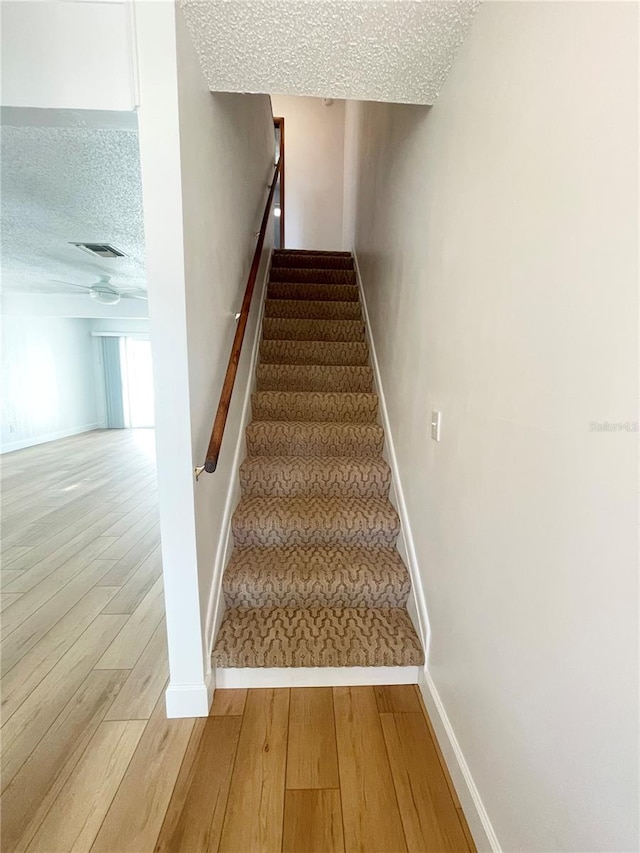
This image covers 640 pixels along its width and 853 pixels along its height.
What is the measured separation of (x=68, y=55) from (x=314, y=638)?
2.08m

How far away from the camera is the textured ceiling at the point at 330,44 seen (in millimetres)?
1061

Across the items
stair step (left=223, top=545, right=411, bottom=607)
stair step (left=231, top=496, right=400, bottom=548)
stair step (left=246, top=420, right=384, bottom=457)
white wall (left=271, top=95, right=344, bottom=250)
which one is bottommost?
stair step (left=223, top=545, right=411, bottom=607)

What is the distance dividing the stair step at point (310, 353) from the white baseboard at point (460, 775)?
6.45 ft

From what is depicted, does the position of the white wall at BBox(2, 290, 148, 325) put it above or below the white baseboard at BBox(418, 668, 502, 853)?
above

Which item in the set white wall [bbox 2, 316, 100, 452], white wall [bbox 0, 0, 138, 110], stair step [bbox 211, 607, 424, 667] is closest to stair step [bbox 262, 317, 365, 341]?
white wall [bbox 0, 0, 138, 110]

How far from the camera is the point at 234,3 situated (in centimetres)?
105

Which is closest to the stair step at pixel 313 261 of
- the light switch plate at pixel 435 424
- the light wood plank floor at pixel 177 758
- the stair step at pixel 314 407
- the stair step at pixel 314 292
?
the stair step at pixel 314 292

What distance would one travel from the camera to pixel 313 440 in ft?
7.31

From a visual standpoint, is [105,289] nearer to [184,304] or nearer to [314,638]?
[184,304]

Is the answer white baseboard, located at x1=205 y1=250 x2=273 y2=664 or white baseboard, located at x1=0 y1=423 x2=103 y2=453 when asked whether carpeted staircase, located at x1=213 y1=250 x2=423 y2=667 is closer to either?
white baseboard, located at x1=205 y1=250 x2=273 y2=664

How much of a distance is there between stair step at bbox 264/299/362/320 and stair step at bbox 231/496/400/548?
1793 millimetres

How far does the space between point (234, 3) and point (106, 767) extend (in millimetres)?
2273

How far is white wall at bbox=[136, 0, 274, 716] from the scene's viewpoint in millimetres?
1119

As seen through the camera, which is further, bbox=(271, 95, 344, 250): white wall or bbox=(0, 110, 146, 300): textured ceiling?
bbox=(271, 95, 344, 250): white wall
